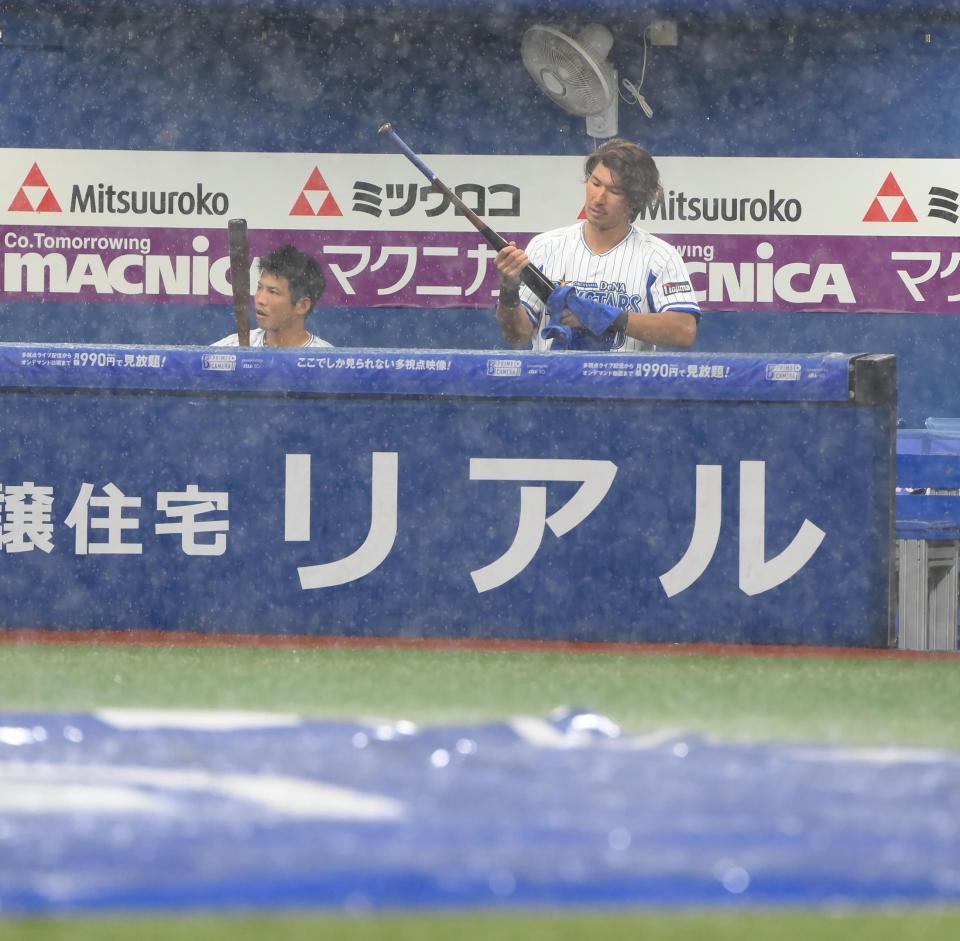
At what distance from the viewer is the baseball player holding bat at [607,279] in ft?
21.1

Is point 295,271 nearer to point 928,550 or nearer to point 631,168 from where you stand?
point 631,168

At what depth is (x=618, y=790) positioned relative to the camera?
10.2ft

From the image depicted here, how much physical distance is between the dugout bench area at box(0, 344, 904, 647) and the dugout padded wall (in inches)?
161

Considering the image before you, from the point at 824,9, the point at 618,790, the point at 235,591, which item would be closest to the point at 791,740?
the point at 618,790

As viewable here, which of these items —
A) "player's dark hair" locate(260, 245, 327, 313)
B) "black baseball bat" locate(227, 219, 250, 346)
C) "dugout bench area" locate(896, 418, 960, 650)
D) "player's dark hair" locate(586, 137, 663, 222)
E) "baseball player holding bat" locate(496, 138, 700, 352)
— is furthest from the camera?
"player's dark hair" locate(260, 245, 327, 313)

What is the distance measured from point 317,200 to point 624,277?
3690 millimetres

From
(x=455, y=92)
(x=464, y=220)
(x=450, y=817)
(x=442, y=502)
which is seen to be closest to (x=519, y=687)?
(x=442, y=502)

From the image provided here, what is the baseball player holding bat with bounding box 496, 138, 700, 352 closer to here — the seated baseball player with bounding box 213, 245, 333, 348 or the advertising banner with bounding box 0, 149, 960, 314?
the seated baseball player with bounding box 213, 245, 333, 348

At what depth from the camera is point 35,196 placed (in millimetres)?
9992

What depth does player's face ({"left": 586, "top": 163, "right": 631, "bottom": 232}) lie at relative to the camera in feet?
21.7

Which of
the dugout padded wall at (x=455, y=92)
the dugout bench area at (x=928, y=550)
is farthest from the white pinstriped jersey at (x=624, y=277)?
the dugout padded wall at (x=455, y=92)

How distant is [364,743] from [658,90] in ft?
22.8

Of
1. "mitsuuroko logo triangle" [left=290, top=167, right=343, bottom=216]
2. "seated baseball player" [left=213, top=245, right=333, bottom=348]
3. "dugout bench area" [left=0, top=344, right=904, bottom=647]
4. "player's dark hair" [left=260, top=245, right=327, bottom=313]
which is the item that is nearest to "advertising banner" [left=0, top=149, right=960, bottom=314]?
"mitsuuroko logo triangle" [left=290, top=167, right=343, bottom=216]

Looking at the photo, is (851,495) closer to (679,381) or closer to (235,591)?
(679,381)
